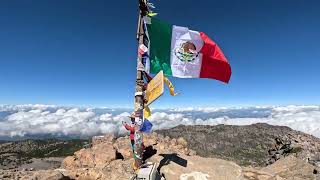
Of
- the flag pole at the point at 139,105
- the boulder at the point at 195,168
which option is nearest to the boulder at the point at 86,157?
the boulder at the point at 195,168

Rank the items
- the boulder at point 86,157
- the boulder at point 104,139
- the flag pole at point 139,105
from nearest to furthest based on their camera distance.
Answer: the flag pole at point 139,105 → the boulder at point 86,157 → the boulder at point 104,139

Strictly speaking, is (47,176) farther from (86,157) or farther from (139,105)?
(86,157)

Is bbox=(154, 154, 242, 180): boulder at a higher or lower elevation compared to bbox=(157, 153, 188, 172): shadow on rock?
lower

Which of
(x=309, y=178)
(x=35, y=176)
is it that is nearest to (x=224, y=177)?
(x=309, y=178)

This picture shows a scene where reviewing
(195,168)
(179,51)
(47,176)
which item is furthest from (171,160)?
(179,51)

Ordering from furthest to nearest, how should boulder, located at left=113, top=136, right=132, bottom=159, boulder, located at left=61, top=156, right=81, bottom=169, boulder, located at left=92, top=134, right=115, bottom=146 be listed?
boulder, located at left=92, top=134, right=115, bottom=146 < boulder, located at left=61, top=156, right=81, bottom=169 < boulder, located at left=113, top=136, right=132, bottom=159

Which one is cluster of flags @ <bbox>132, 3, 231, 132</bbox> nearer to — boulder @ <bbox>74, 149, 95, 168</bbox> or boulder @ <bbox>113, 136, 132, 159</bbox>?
boulder @ <bbox>113, 136, 132, 159</bbox>

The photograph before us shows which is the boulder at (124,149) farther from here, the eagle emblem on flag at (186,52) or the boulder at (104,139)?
the eagle emblem on flag at (186,52)

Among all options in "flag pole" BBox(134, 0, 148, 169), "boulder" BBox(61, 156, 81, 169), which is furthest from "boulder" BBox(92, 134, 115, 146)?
"flag pole" BBox(134, 0, 148, 169)

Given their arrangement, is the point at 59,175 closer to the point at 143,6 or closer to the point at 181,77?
the point at 181,77
